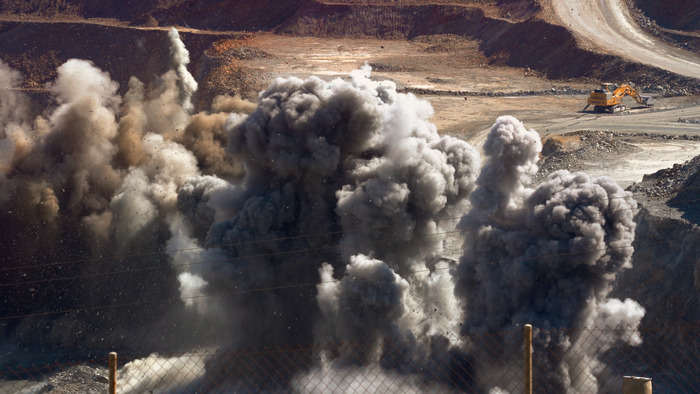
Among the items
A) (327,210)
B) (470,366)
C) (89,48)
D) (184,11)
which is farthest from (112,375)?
(184,11)

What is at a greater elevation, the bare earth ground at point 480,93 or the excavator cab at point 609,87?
the excavator cab at point 609,87

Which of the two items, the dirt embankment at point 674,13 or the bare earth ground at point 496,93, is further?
the dirt embankment at point 674,13

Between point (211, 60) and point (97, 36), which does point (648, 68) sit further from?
point (97, 36)

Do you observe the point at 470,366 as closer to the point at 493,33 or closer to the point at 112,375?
the point at 112,375

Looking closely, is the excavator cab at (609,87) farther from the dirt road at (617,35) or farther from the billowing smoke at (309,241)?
the billowing smoke at (309,241)

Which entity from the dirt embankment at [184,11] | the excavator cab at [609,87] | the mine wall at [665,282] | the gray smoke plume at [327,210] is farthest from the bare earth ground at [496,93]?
the mine wall at [665,282]

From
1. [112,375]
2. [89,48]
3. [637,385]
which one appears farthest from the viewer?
[89,48]
